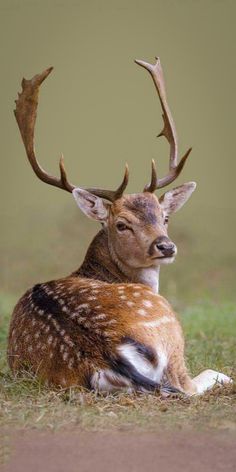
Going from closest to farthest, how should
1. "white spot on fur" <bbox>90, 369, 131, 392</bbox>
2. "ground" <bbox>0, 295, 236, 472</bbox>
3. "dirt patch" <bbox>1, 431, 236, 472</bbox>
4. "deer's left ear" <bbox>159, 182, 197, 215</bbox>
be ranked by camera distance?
"dirt patch" <bbox>1, 431, 236, 472</bbox>, "ground" <bbox>0, 295, 236, 472</bbox>, "white spot on fur" <bbox>90, 369, 131, 392</bbox>, "deer's left ear" <bbox>159, 182, 197, 215</bbox>

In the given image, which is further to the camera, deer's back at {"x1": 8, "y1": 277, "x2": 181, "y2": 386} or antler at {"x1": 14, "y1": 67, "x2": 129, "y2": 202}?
antler at {"x1": 14, "y1": 67, "x2": 129, "y2": 202}

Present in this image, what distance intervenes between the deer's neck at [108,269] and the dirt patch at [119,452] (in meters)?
2.21

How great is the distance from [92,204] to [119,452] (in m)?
2.89

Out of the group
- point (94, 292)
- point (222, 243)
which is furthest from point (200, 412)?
point (222, 243)

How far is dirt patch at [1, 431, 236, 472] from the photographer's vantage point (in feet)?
13.7

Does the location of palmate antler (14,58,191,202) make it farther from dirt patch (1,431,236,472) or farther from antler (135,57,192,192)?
dirt patch (1,431,236,472)

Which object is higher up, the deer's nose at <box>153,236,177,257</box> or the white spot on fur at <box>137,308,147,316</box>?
the deer's nose at <box>153,236,177,257</box>

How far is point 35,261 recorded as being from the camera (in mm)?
13867

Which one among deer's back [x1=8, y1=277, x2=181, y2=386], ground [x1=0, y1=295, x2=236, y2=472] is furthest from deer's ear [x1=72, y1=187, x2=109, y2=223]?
ground [x1=0, y1=295, x2=236, y2=472]

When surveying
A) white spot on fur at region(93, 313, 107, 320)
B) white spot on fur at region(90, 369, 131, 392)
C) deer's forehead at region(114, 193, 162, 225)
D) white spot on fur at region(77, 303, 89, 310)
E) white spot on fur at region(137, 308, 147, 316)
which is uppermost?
deer's forehead at region(114, 193, 162, 225)

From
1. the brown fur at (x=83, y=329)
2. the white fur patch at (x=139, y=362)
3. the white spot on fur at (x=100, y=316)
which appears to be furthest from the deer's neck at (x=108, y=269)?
the white fur patch at (x=139, y=362)

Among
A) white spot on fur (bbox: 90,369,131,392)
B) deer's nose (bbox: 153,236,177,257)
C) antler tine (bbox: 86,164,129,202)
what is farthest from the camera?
antler tine (bbox: 86,164,129,202)

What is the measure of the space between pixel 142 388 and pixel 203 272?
27.4 ft

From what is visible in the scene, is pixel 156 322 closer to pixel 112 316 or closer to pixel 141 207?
pixel 112 316
